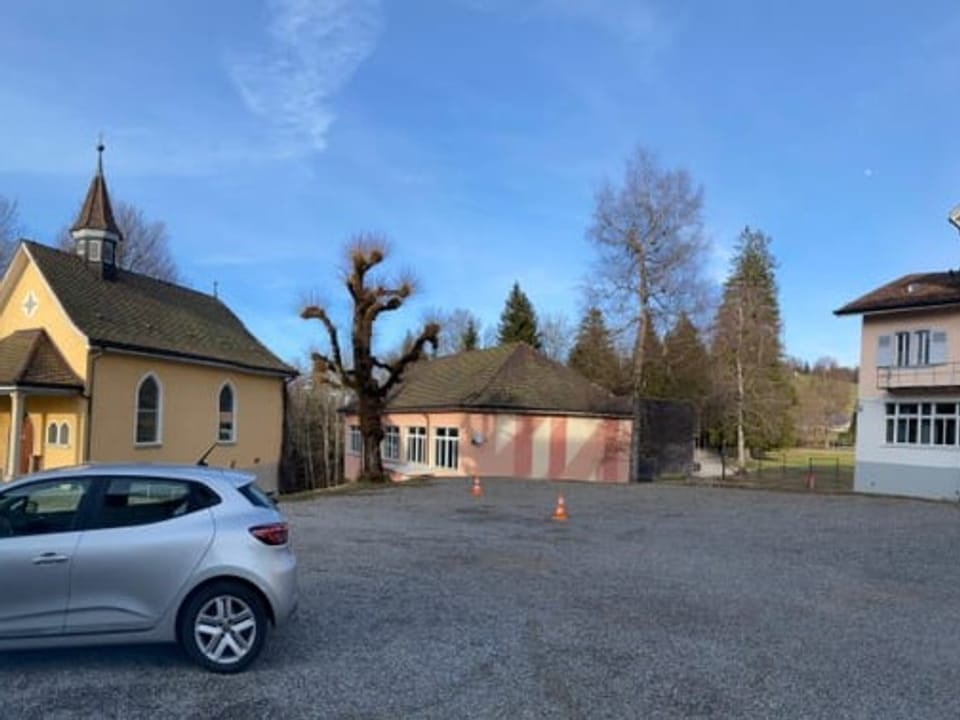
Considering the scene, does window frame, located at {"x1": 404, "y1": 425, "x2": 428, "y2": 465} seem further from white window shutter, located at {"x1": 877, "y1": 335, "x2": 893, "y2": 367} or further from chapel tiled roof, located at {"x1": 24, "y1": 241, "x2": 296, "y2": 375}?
white window shutter, located at {"x1": 877, "y1": 335, "x2": 893, "y2": 367}

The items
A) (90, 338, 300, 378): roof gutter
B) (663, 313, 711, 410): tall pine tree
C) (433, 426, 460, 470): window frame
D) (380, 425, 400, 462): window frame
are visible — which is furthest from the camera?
(380, 425, 400, 462): window frame

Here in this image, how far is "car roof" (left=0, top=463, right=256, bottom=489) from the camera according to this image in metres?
6.45

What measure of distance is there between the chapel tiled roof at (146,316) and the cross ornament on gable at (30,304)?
95 centimetres

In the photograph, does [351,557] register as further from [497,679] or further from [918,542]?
[918,542]

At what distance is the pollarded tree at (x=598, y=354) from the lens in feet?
128

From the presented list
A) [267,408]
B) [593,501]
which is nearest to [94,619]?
[593,501]

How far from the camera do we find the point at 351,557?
41.0ft

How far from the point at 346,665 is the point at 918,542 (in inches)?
544

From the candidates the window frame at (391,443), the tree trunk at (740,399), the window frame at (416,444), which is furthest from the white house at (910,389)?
the window frame at (391,443)

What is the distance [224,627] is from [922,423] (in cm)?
3400

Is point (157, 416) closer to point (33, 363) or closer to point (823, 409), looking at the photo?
point (33, 363)

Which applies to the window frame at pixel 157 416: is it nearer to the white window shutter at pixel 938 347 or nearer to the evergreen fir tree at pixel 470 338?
the white window shutter at pixel 938 347

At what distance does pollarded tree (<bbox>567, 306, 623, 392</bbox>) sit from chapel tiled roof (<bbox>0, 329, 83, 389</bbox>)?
2153 centimetres

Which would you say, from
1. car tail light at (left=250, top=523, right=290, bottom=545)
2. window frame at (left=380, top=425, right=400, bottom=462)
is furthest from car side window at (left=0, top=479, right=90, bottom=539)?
window frame at (left=380, top=425, right=400, bottom=462)
